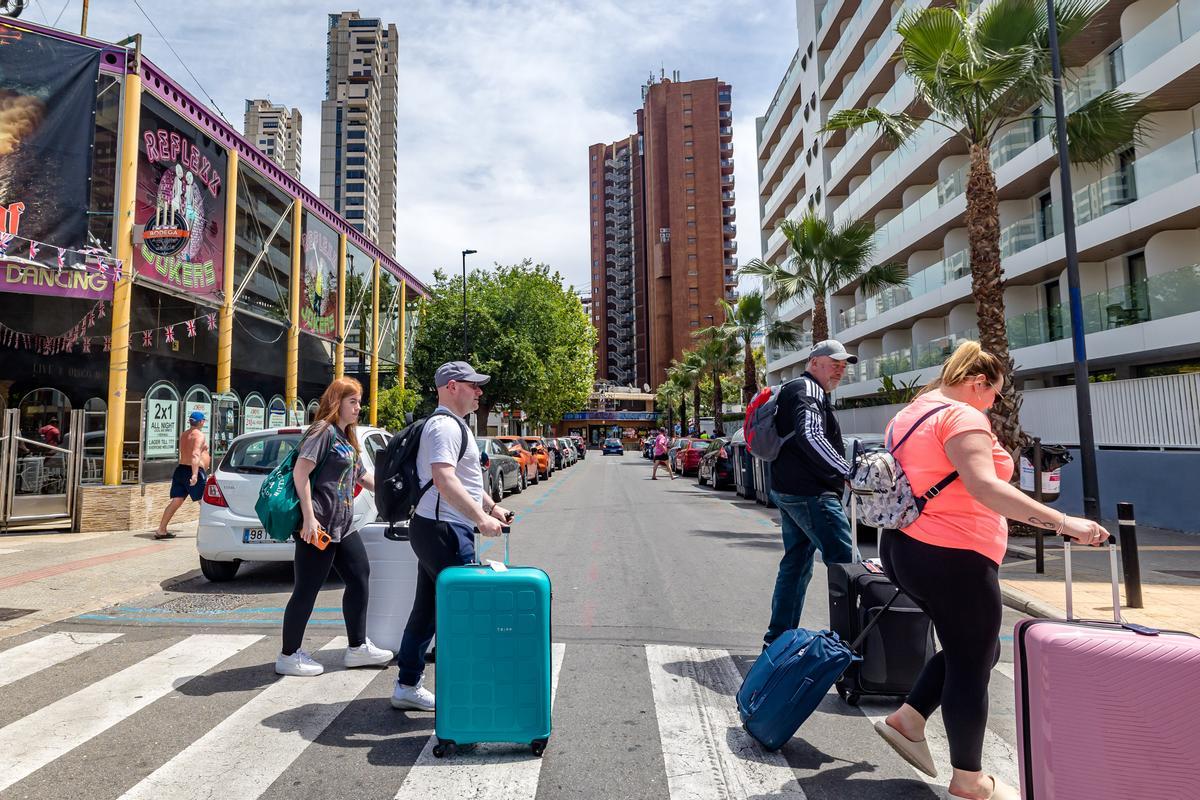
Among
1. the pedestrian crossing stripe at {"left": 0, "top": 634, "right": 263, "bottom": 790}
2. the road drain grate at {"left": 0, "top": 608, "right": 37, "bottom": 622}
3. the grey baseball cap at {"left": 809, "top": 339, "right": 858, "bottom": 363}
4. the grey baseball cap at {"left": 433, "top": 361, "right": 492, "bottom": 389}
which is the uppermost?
the grey baseball cap at {"left": 809, "top": 339, "right": 858, "bottom": 363}

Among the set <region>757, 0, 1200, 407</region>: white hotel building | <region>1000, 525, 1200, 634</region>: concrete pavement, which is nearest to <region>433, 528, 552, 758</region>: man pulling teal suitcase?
<region>1000, 525, 1200, 634</region>: concrete pavement

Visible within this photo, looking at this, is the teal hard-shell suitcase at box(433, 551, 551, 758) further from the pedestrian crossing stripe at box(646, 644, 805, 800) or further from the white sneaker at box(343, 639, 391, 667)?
the white sneaker at box(343, 639, 391, 667)

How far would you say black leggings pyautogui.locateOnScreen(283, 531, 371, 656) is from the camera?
4195 mm

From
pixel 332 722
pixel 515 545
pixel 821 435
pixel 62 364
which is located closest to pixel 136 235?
pixel 62 364

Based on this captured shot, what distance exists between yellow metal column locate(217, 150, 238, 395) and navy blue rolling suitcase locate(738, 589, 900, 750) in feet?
51.6

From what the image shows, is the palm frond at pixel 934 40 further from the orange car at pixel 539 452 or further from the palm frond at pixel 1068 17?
the orange car at pixel 539 452

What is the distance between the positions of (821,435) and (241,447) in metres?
5.82

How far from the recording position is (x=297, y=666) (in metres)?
4.29

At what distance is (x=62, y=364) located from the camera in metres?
15.9

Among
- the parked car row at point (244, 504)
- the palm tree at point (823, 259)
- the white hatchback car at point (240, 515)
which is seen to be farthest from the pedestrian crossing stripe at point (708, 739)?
the palm tree at point (823, 259)

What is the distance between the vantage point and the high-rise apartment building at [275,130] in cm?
12369

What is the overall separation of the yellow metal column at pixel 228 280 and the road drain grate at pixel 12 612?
432 inches

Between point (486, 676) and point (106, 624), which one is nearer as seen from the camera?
point (486, 676)

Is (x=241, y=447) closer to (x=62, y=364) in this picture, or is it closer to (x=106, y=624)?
(x=106, y=624)
